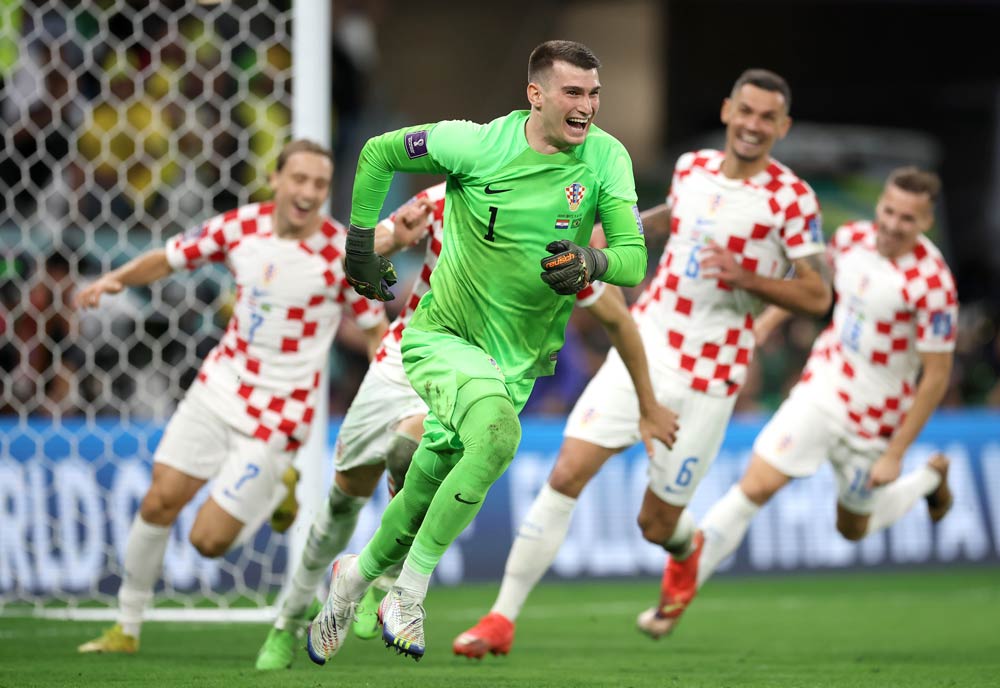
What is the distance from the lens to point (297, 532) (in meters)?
8.09

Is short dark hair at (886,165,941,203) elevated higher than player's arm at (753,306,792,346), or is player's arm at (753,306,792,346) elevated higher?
short dark hair at (886,165,941,203)

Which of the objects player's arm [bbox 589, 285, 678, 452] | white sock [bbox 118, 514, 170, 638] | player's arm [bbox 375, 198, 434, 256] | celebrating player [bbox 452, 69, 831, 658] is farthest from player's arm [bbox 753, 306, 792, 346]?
white sock [bbox 118, 514, 170, 638]

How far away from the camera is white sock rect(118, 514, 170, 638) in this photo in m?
7.24

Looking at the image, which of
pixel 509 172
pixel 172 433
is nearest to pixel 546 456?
pixel 172 433

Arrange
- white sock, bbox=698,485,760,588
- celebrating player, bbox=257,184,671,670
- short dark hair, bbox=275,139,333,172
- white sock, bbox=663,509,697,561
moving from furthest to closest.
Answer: white sock, bbox=698,485,760,588 → white sock, bbox=663,509,697,561 → short dark hair, bbox=275,139,333,172 → celebrating player, bbox=257,184,671,670

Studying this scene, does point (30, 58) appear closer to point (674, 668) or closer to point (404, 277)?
point (404, 277)

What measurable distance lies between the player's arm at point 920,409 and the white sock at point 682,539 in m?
1.11

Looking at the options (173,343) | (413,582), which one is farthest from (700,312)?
(173,343)

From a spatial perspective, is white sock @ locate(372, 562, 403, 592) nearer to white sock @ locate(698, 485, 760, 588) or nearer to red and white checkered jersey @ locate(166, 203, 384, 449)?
red and white checkered jersey @ locate(166, 203, 384, 449)

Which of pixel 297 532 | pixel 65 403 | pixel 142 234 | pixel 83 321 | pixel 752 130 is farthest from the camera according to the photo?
pixel 142 234

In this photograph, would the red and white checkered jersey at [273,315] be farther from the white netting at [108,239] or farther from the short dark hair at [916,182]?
the short dark hair at [916,182]

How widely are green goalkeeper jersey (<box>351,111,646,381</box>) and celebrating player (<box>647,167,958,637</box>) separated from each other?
8.49ft

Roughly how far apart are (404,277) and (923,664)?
8013mm

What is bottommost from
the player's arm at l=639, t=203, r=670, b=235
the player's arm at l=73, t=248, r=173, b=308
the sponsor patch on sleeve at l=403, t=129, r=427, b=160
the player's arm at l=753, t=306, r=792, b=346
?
the player's arm at l=753, t=306, r=792, b=346
